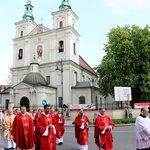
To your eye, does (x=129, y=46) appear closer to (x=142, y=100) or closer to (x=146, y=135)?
(x=142, y=100)

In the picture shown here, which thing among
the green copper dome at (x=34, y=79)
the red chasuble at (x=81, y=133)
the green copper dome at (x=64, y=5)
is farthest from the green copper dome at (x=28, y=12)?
the red chasuble at (x=81, y=133)

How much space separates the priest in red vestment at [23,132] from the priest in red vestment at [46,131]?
1.01 ft

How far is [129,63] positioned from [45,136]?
89.6ft

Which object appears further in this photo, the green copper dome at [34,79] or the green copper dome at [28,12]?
the green copper dome at [28,12]

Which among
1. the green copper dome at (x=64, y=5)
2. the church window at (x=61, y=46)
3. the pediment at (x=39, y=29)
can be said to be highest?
the green copper dome at (x=64, y=5)

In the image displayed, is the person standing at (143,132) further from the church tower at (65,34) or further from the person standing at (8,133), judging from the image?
the church tower at (65,34)

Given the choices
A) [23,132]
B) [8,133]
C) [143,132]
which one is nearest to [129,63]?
[8,133]

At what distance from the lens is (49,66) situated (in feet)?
157

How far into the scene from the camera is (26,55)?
166ft

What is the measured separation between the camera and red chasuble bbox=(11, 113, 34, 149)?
8.55 metres

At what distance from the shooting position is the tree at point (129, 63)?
33500 millimetres

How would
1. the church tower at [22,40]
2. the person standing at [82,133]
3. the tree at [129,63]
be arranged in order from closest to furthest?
the person standing at [82,133] → the tree at [129,63] → the church tower at [22,40]

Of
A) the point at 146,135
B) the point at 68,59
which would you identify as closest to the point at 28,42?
the point at 68,59

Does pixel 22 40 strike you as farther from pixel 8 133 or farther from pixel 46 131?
pixel 46 131
